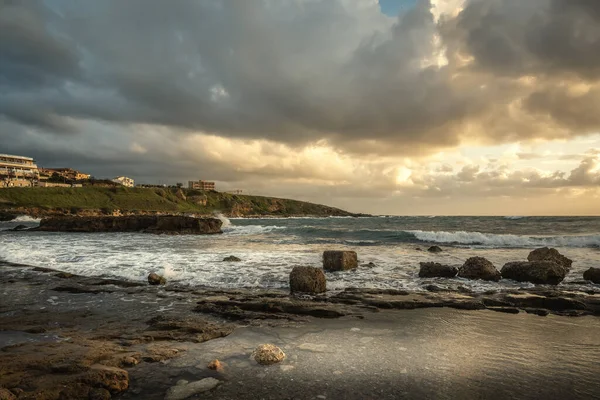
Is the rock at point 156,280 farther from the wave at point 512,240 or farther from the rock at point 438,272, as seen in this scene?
the wave at point 512,240

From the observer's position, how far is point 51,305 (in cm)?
1040

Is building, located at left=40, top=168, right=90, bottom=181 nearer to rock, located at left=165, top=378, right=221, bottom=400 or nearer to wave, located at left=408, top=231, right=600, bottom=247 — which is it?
wave, located at left=408, top=231, right=600, bottom=247

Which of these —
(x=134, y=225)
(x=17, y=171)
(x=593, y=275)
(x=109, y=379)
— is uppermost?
(x=17, y=171)

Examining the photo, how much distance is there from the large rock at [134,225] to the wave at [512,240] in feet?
105

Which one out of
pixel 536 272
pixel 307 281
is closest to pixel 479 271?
pixel 536 272

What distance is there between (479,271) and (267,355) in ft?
38.9

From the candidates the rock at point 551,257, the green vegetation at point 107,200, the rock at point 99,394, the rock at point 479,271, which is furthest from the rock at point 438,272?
the green vegetation at point 107,200

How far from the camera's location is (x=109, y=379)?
17.0 feet

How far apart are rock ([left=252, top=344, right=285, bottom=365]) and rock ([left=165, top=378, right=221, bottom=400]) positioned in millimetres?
945

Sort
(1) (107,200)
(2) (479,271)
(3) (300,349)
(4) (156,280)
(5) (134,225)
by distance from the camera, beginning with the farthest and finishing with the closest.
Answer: (1) (107,200) < (5) (134,225) < (2) (479,271) < (4) (156,280) < (3) (300,349)

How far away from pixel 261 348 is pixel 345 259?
35.5ft

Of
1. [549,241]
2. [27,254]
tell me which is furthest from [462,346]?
[549,241]

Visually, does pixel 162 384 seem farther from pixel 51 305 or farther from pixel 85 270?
pixel 85 270

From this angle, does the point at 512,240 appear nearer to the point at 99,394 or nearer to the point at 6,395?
the point at 99,394
